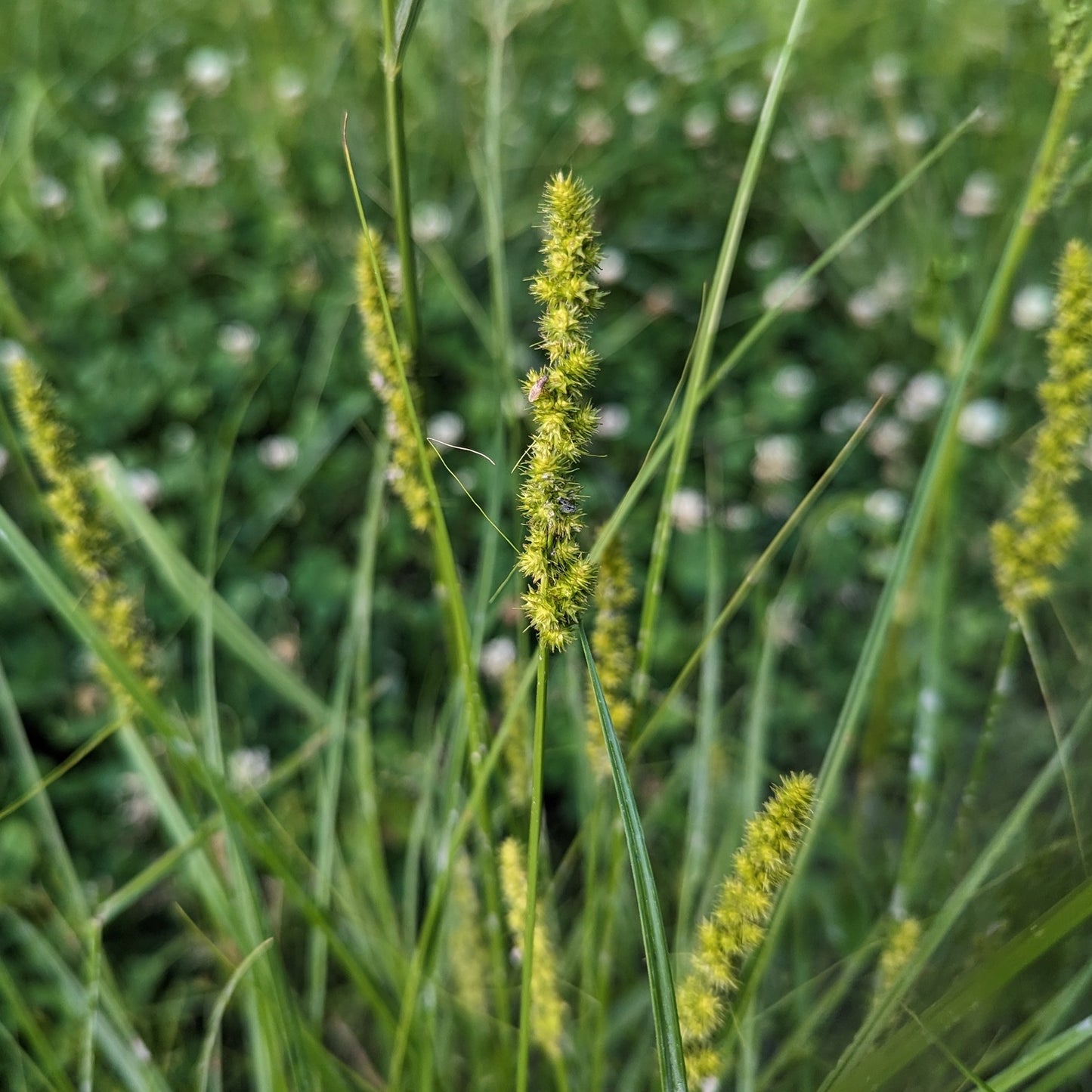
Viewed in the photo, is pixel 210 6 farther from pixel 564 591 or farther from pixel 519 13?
pixel 564 591

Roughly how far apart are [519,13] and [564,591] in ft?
5.56

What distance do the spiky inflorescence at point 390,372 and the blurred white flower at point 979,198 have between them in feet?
4.93

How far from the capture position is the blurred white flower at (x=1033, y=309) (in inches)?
63.2

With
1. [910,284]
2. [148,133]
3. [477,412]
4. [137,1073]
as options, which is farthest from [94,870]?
[910,284]

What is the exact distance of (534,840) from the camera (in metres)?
0.48

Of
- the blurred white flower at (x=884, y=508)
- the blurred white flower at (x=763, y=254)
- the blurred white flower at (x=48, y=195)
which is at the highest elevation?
the blurred white flower at (x=48, y=195)


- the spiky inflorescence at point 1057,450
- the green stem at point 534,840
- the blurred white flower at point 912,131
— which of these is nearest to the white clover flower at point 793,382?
the blurred white flower at point 912,131

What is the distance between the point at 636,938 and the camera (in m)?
1.05

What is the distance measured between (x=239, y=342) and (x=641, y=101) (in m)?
0.91

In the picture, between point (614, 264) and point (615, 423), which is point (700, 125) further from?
point (615, 423)

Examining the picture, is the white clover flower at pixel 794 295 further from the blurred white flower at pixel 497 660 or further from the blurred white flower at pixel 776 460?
the blurred white flower at pixel 497 660

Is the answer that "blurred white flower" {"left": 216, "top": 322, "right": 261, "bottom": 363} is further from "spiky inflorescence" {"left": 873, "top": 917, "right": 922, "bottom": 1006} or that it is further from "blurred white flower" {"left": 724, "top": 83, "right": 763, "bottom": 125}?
"spiky inflorescence" {"left": 873, "top": 917, "right": 922, "bottom": 1006}

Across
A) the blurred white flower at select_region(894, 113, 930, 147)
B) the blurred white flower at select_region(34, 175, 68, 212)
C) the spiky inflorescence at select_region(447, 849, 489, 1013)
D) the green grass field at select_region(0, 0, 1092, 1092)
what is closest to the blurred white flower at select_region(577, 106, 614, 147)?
the green grass field at select_region(0, 0, 1092, 1092)

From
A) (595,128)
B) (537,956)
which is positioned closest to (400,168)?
(537,956)
